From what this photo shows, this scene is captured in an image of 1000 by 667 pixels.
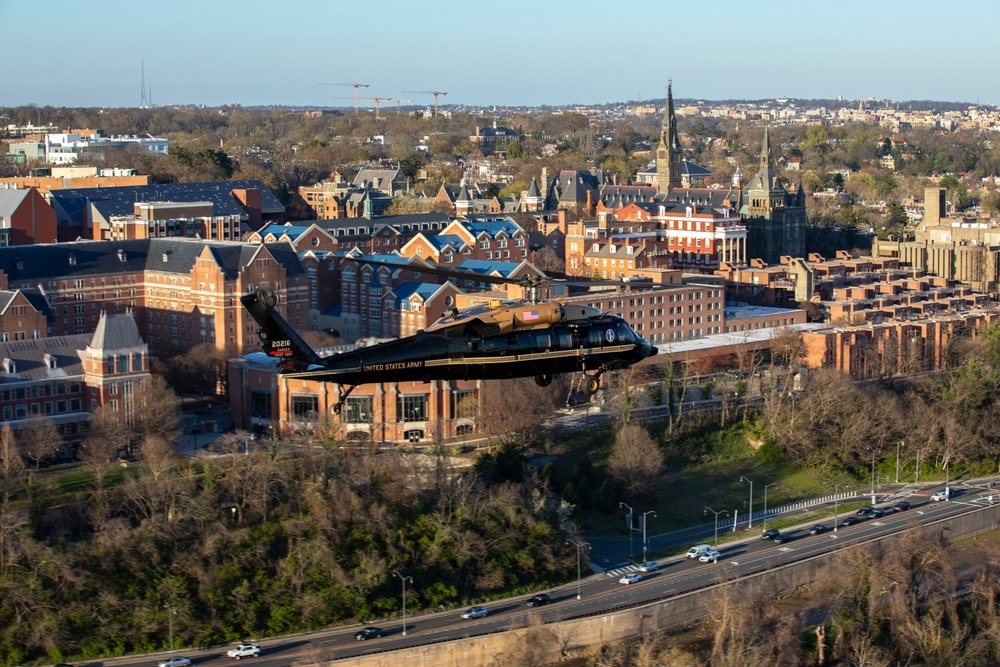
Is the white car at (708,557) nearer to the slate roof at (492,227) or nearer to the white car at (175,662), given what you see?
the white car at (175,662)

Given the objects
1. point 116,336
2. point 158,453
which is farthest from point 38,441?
point 116,336

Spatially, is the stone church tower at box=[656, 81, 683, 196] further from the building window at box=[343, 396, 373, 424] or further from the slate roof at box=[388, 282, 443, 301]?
the building window at box=[343, 396, 373, 424]

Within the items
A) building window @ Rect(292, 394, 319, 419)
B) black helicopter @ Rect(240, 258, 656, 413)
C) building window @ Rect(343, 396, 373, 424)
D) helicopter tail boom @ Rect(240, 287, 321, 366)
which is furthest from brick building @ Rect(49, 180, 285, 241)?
black helicopter @ Rect(240, 258, 656, 413)

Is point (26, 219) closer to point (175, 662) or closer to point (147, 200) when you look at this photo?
point (147, 200)

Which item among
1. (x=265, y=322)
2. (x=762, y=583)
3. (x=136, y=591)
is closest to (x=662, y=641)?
(x=762, y=583)

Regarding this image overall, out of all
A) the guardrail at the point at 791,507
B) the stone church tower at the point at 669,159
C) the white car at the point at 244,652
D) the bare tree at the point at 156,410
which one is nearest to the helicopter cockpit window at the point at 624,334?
the white car at the point at 244,652
